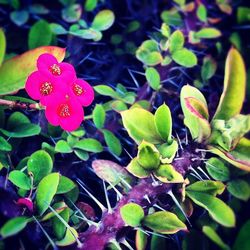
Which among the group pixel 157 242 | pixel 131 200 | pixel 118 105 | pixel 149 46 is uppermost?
pixel 149 46

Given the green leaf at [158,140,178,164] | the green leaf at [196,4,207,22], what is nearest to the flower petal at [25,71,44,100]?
the green leaf at [158,140,178,164]

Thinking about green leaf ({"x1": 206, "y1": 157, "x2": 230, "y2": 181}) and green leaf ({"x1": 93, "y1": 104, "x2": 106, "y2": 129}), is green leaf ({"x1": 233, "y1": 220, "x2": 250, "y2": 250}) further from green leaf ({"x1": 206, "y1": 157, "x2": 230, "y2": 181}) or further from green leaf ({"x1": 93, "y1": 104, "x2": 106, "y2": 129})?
green leaf ({"x1": 93, "y1": 104, "x2": 106, "y2": 129})

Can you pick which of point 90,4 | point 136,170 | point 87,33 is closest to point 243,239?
point 136,170

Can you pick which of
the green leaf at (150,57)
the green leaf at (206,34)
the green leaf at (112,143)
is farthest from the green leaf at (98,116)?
the green leaf at (206,34)

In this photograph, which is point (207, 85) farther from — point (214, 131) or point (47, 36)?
point (47, 36)

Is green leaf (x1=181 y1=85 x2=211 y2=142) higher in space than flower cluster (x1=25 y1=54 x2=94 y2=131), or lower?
lower

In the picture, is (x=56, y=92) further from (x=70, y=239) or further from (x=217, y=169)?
(x=217, y=169)
